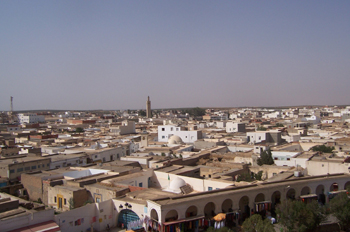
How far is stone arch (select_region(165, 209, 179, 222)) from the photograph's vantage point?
39.8ft

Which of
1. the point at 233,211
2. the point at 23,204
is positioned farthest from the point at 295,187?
the point at 23,204

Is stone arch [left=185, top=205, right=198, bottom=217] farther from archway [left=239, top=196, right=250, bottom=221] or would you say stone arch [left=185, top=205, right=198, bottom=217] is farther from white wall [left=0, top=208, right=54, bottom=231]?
white wall [left=0, top=208, right=54, bottom=231]

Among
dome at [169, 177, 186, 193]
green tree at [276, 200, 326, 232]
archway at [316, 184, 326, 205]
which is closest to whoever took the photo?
green tree at [276, 200, 326, 232]

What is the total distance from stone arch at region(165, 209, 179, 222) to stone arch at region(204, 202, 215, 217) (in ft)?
5.46

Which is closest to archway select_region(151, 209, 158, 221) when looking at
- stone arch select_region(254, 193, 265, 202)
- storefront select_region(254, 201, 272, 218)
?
storefront select_region(254, 201, 272, 218)

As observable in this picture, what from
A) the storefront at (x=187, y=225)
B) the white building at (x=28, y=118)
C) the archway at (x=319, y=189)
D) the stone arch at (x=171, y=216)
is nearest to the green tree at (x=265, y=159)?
the archway at (x=319, y=189)

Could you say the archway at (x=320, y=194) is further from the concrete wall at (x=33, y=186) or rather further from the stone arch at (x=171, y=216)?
the concrete wall at (x=33, y=186)

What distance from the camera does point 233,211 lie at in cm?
1318

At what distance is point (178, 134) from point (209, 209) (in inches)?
A: 1124

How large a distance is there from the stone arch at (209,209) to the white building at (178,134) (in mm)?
26416

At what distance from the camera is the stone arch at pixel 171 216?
12124 millimetres

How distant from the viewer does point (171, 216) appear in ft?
40.3

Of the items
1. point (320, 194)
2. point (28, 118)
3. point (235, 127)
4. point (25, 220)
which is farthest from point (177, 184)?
point (28, 118)

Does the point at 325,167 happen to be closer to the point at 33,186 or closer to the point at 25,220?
the point at 25,220
